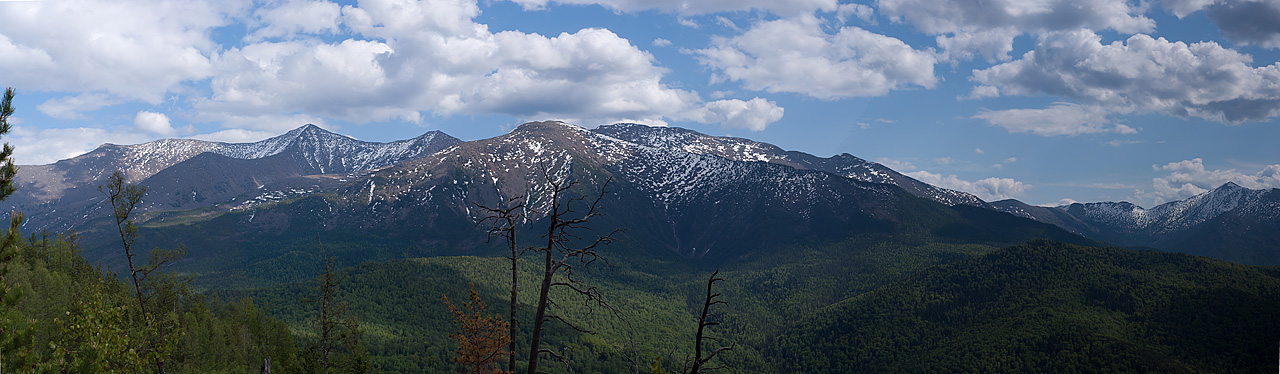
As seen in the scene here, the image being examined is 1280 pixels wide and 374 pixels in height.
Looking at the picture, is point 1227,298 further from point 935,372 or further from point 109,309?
point 109,309

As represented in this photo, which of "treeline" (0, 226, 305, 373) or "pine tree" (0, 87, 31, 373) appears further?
"treeline" (0, 226, 305, 373)

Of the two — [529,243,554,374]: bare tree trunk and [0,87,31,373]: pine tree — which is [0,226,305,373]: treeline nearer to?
[0,87,31,373]: pine tree

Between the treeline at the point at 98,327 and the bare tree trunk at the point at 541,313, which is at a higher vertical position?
the bare tree trunk at the point at 541,313

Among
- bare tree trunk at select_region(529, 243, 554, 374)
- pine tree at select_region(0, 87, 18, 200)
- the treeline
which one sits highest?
pine tree at select_region(0, 87, 18, 200)

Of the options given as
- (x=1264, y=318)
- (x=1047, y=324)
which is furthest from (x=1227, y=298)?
(x=1047, y=324)

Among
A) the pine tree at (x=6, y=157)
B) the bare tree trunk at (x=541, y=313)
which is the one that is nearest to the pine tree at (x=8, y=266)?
the pine tree at (x=6, y=157)

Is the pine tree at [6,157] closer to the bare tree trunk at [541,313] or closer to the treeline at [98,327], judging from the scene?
the treeline at [98,327]

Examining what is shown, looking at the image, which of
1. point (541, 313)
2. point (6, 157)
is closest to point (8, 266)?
point (6, 157)

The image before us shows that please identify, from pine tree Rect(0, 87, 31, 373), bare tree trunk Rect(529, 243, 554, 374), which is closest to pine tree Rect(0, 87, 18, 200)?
pine tree Rect(0, 87, 31, 373)

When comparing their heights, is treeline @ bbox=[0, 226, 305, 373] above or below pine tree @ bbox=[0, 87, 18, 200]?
below

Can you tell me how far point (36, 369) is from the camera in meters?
19.8

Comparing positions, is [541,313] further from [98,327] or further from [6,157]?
[98,327]

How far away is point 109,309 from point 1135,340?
232 m

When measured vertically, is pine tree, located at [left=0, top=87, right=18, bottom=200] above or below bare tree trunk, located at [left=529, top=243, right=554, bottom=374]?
above
